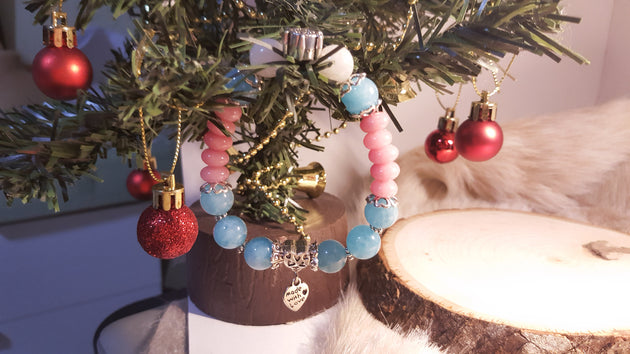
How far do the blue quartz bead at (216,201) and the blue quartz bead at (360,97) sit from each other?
0.18 m

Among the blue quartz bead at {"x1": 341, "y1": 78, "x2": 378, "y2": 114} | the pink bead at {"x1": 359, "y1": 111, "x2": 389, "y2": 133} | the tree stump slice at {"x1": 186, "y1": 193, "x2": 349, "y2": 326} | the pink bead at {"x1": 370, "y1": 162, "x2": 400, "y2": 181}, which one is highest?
the blue quartz bead at {"x1": 341, "y1": 78, "x2": 378, "y2": 114}

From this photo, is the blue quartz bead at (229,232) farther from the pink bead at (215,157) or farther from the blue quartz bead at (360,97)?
the blue quartz bead at (360,97)

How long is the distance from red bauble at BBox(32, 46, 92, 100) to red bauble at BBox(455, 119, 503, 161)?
50 centimetres

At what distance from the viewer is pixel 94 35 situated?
2.50ft

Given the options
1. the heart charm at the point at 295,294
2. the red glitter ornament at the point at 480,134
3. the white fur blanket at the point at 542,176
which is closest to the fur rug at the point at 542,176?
the white fur blanket at the point at 542,176

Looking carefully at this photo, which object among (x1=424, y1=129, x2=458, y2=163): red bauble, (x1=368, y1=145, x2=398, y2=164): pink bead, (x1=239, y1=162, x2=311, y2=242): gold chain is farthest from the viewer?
(x1=424, y1=129, x2=458, y2=163): red bauble

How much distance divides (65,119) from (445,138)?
563 millimetres

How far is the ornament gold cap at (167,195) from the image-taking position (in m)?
0.44

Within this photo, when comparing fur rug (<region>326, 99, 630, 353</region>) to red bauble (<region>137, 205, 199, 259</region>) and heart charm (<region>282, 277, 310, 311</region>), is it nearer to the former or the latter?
heart charm (<region>282, 277, 310, 311</region>)

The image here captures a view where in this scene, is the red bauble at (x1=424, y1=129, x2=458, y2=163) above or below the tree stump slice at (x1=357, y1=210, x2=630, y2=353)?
above

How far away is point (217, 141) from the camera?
51 centimetres

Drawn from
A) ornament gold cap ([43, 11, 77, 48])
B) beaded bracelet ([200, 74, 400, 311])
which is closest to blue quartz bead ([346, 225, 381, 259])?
beaded bracelet ([200, 74, 400, 311])

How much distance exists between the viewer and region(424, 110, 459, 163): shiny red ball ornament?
784mm

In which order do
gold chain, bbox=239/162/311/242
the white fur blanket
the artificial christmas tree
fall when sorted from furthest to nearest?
1. the white fur blanket
2. gold chain, bbox=239/162/311/242
3. the artificial christmas tree
